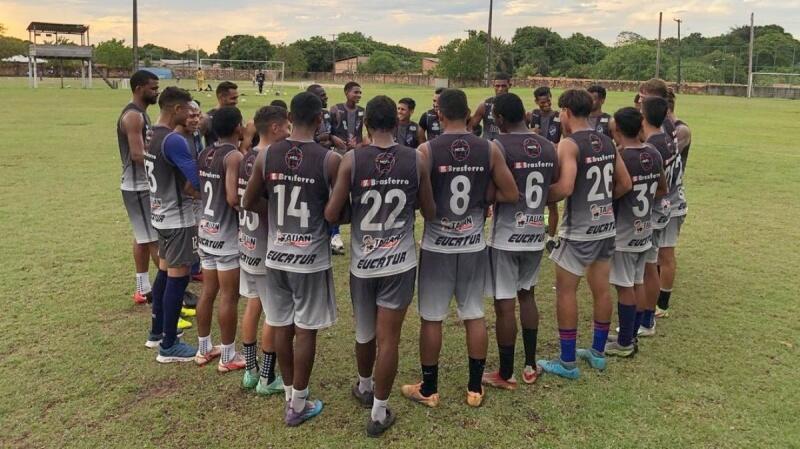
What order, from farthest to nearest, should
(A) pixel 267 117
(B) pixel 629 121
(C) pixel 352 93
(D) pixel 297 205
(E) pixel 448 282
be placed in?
Result: 1. (C) pixel 352 93
2. (B) pixel 629 121
3. (E) pixel 448 282
4. (A) pixel 267 117
5. (D) pixel 297 205

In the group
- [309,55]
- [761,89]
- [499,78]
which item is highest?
[309,55]

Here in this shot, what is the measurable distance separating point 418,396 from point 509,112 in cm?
221

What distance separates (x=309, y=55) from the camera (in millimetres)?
106188

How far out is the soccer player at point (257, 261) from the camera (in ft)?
13.4

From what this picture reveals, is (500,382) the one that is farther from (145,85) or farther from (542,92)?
(542,92)

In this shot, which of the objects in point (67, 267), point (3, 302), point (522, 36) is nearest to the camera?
point (3, 302)

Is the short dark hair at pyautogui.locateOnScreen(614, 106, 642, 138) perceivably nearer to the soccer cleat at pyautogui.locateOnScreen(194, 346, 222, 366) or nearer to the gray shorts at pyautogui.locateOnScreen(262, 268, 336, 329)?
the gray shorts at pyautogui.locateOnScreen(262, 268, 336, 329)

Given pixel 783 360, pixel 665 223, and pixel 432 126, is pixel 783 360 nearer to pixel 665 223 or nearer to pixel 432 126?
pixel 665 223

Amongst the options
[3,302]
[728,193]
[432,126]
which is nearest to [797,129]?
[728,193]

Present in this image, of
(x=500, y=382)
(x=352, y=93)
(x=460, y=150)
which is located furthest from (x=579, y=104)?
(x=352, y=93)

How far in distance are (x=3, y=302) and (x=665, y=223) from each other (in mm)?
6744

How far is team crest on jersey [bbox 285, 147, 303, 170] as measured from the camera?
371 cm

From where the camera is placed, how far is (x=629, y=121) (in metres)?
4.75

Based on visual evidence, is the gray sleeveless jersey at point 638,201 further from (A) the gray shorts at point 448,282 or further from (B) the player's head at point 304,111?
(B) the player's head at point 304,111
